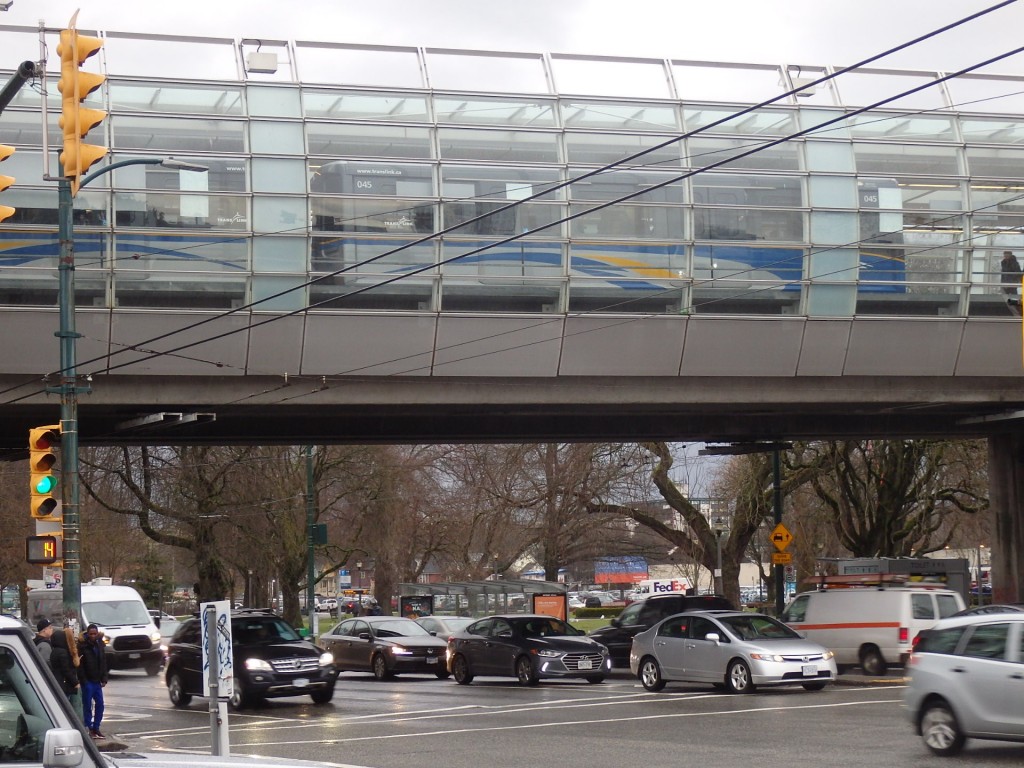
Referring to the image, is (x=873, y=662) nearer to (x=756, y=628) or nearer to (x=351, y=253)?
(x=756, y=628)

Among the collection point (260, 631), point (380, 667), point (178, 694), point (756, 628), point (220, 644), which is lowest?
point (380, 667)

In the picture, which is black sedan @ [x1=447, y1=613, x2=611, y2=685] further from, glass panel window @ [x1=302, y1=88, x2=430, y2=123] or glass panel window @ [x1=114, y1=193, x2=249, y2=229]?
glass panel window @ [x1=302, y1=88, x2=430, y2=123]

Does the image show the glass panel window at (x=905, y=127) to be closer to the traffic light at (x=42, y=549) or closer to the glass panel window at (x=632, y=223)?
the glass panel window at (x=632, y=223)

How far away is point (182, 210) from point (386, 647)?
11.1m

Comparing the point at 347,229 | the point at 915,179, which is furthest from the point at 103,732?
the point at 915,179

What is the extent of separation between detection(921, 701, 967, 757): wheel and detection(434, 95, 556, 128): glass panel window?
19463mm

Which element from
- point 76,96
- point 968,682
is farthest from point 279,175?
point 968,682

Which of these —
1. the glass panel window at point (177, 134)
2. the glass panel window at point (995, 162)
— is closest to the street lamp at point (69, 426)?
the glass panel window at point (177, 134)

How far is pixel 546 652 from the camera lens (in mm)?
27844

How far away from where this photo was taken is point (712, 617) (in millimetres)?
23938

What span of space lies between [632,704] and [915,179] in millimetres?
16137

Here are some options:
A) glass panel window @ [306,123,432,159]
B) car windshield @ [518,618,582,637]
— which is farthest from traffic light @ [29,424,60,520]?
glass panel window @ [306,123,432,159]

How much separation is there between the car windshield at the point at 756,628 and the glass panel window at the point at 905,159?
13110 mm

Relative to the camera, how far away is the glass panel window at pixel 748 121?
32000 mm
